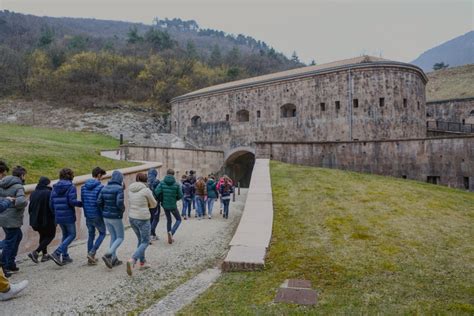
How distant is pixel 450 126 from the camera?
24547mm

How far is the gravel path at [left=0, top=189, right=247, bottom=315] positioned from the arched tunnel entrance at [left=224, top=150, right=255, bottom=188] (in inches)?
688

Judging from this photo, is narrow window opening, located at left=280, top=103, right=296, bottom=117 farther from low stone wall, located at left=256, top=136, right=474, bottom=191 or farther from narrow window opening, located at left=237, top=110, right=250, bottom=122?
low stone wall, located at left=256, top=136, right=474, bottom=191

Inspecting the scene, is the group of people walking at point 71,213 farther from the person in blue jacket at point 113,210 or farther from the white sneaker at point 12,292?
the white sneaker at point 12,292

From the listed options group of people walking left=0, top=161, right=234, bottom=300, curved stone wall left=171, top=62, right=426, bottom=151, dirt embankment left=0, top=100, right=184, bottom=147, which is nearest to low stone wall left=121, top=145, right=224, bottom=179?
curved stone wall left=171, top=62, right=426, bottom=151

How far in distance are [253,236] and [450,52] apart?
185 m

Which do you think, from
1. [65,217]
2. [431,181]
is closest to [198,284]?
[65,217]

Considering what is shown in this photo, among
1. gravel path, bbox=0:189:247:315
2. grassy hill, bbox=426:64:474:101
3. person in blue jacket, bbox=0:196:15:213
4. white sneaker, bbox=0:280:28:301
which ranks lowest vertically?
gravel path, bbox=0:189:247:315

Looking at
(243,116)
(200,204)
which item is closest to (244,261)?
(200,204)

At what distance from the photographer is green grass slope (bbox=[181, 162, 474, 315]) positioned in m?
3.17

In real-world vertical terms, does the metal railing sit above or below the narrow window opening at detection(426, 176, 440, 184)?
above

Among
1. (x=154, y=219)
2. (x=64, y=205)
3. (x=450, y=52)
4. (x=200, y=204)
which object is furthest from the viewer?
(x=450, y=52)

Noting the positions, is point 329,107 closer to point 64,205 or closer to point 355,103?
point 355,103

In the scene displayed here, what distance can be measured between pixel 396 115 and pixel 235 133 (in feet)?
32.5

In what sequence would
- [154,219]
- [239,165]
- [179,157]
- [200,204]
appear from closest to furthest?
[154,219] < [200,204] < [179,157] < [239,165]
